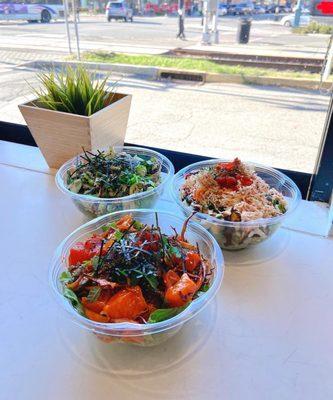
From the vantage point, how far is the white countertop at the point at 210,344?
402 millimetres

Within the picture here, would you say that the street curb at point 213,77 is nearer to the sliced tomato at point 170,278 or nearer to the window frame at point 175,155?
the window frame at point 175,155

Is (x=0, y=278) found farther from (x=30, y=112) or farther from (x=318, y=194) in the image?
(x=318, y=194)

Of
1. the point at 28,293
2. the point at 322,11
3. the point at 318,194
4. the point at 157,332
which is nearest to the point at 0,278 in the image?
the point at 28,293

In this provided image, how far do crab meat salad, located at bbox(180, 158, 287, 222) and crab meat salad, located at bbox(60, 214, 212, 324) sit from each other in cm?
11

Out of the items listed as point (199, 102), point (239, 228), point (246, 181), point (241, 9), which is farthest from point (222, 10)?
point (239, 228)

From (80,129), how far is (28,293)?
0.35 meters

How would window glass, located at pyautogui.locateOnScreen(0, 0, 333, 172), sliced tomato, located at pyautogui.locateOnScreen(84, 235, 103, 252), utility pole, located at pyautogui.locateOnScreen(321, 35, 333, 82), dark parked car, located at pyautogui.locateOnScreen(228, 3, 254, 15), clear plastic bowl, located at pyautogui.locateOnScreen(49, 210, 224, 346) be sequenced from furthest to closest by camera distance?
dark parked car, located at pyautogui.locateOnScreen(228, 3, 254, 15) < window glass, located at pyautogui.locateOnScreen(0, 0, 333, 172) < utility pole, located at pyautogui.locateOnScreen(321, 35, 333, 82) < sliced tomato, located at pyautogui.locateOnScreen(84, 235, 103, 252) < clear plastic bowl, located at pyautogui.locateOnScreen(49, 210, 224, 346)

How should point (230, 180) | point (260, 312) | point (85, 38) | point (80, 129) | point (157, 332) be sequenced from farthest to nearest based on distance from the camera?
point (85, 38)
point (80, 129)
point (230, 180)
point (260, 312)
point (157, 332)

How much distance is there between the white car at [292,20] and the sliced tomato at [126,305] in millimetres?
667

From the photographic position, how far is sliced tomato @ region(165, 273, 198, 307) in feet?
1.33

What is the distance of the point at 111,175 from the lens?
25.7 inches

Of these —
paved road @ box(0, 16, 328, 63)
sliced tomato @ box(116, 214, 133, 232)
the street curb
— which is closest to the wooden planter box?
sliced tomato @ box(116, 214, 133, 232)

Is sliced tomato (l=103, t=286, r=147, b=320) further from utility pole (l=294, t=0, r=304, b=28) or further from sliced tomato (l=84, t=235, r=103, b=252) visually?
utility pole (l=294, t=0, r=304, b=28)

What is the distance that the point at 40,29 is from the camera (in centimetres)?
→ 112
